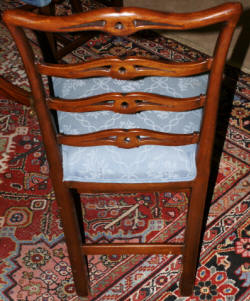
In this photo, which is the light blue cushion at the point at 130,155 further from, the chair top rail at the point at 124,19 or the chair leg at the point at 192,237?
the chair top rail at the point at 124,19

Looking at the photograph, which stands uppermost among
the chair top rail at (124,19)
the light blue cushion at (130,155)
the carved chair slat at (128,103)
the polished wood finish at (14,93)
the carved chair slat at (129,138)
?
the chair top rail at (124,19)

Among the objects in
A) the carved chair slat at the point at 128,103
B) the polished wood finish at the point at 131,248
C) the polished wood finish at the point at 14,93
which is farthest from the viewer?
the polished wood finish at the point at 14,93

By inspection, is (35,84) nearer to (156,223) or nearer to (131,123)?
(131,123)

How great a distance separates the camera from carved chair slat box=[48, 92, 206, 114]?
0.88 m

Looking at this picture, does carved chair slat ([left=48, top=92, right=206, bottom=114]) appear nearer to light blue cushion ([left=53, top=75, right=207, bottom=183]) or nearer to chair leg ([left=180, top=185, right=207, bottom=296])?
light blue cushion ([left=53, top=75, right=207, bottom=183])

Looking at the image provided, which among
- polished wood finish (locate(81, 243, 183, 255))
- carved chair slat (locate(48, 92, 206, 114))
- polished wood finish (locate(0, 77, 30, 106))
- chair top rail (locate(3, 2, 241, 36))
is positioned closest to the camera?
chair top rail (locate(3, 2, 241, 36))

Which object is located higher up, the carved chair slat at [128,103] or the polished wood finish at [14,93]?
the carved chair slat at [128,103]

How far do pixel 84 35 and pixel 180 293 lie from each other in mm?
1516

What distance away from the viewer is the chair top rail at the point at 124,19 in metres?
0.71

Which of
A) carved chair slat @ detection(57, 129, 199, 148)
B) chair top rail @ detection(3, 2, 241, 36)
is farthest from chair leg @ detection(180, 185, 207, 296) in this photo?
chair top rail @ detection(3, 2, 241, 36)

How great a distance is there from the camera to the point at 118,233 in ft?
5.28

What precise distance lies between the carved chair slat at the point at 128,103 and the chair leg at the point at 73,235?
0.29 m

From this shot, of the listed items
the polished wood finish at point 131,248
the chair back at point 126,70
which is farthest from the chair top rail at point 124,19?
the polished wood finish at point 131,248

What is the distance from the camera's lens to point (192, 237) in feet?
4.06
